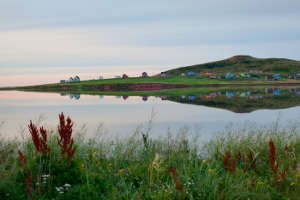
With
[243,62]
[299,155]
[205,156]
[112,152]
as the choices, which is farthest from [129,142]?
[243,62]

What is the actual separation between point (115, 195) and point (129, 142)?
3.34 m

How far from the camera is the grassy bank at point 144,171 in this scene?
15.7ft

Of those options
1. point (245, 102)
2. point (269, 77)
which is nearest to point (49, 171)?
point (245, 102)

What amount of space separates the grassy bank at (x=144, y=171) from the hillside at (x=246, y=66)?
116388mm

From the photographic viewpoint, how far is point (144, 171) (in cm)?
664

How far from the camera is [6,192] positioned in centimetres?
473

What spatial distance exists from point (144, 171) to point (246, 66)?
135m

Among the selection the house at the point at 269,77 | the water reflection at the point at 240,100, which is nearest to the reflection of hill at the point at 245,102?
the water reflection at the point at 240,100

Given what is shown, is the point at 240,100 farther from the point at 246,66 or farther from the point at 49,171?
the point at 246,66

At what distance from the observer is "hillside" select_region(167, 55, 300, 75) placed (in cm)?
12356

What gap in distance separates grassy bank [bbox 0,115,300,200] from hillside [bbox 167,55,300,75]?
116 metres

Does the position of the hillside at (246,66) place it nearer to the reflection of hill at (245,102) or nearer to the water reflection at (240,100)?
the water reflection at (240,100)

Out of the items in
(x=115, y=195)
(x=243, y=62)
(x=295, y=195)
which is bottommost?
(x=295, y=195)

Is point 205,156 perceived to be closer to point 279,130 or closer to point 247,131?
point 247,131
